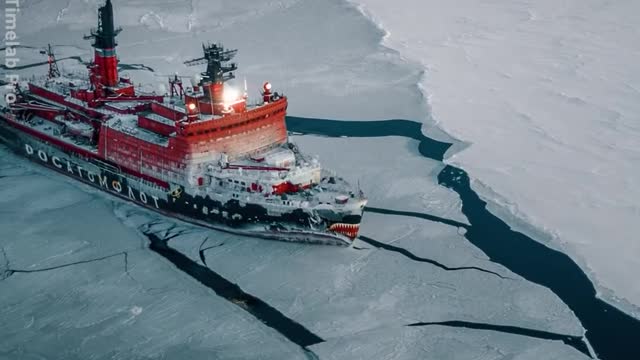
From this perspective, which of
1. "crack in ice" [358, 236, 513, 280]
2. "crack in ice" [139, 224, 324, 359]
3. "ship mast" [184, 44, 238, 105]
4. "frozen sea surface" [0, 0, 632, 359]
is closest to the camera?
"frozen sea surface" [0, 0, 632, 359]

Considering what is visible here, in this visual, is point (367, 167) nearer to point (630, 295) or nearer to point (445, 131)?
point (445, 131)

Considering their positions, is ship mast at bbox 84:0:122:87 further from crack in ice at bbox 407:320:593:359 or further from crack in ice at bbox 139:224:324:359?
crack in ice at bbox 407:320:593:359

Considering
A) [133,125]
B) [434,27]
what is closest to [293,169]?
[133,125]

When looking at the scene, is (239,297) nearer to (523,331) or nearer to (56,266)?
(56,266)

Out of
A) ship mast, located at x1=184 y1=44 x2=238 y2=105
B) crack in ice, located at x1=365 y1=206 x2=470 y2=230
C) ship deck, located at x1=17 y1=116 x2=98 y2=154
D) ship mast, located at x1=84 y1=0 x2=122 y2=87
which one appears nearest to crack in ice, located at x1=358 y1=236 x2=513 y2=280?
crack in ice, located at x1=365 y1=206 x2=470 y2=230

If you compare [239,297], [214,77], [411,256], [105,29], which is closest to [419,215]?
[411,256]

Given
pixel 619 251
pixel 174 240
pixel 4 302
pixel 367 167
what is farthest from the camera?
pixel 367 167
